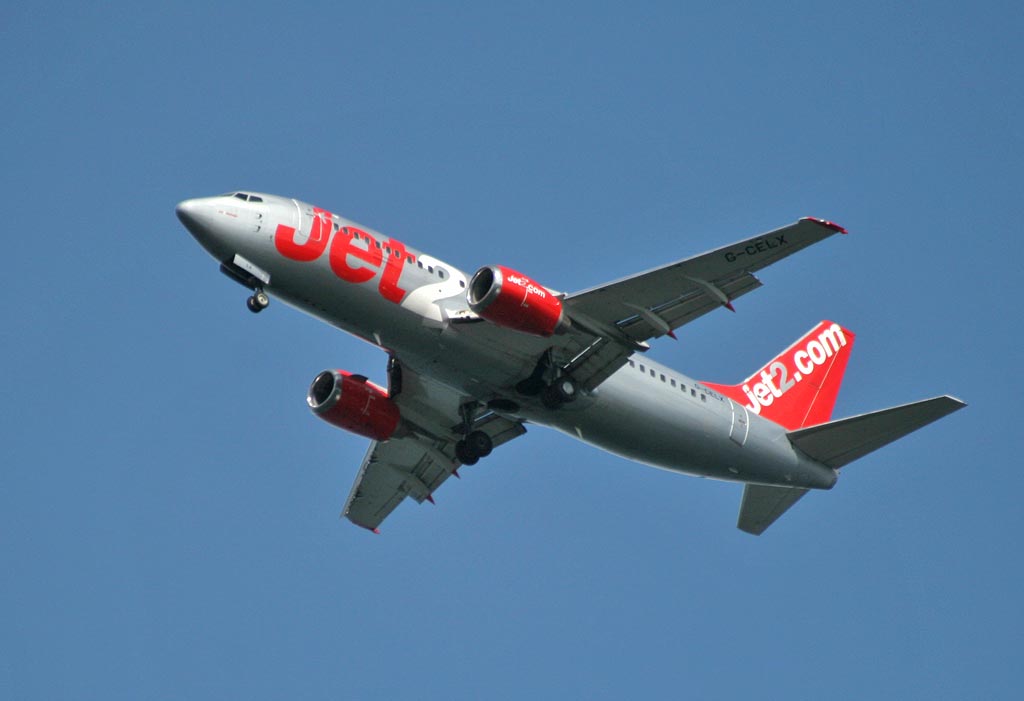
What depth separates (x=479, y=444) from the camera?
46.7 metres

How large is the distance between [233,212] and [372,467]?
13.3m

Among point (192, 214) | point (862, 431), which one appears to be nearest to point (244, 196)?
point (192, 214)

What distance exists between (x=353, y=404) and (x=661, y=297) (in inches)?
429

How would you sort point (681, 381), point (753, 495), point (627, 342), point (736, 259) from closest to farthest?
point (736, 259)
point (627, 342)
point (681, 381)
point (753, 495)

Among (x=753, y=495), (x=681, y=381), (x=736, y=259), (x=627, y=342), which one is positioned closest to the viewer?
(x=736, y=259)

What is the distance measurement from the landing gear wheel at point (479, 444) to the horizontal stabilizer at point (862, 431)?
9.36 meters

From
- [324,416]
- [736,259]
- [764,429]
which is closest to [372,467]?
[324,416]

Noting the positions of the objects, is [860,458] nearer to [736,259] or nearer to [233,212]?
[736,259]

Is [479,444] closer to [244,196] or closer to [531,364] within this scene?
[531,364]

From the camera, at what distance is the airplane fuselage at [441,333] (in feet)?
131

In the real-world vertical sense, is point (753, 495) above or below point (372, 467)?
above

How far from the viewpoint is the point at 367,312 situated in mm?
40469

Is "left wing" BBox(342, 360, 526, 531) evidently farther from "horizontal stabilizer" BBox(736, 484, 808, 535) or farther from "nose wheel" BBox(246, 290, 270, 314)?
"horizontal stabilizer" BBox(736, 484, 808, 535)

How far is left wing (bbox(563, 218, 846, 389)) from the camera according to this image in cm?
3909
